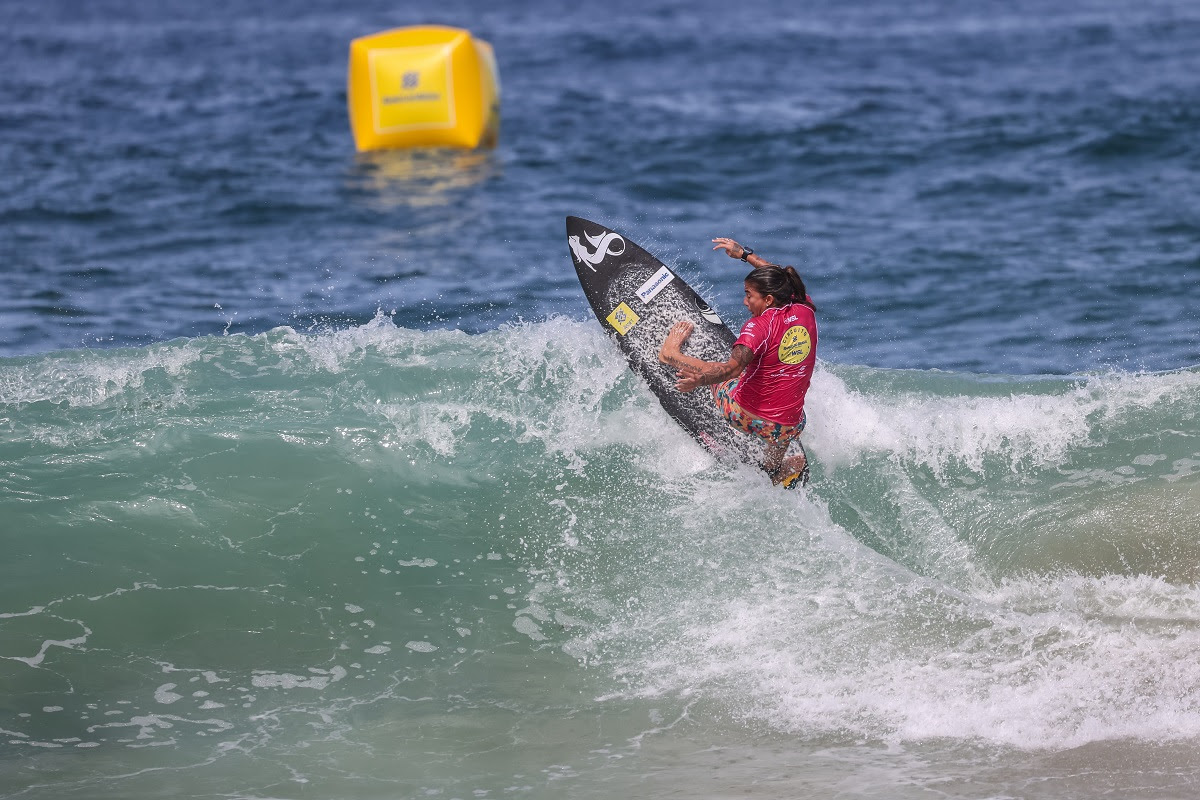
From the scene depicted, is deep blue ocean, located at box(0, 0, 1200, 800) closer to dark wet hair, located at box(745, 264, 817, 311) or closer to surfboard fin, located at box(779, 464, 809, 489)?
surfboard fin, located at box(779, 464, 809, 489)

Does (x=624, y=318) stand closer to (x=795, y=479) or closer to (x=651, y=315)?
(x=651, y=315)

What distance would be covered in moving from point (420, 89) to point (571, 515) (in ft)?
35.0

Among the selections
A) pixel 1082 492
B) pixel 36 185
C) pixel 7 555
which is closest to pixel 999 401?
pixel 1082 492

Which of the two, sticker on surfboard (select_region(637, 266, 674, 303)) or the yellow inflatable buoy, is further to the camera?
the yellow inflatable buoy

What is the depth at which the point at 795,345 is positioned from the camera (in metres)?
7.12

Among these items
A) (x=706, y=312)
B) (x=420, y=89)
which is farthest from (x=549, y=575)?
(x=420, y=89)

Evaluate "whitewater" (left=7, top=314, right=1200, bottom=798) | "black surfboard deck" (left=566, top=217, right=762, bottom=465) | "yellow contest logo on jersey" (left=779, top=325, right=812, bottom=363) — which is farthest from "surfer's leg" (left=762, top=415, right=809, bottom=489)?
"yellow contest logo on jersey" (left=779, top=325, right=812, bottom=363)

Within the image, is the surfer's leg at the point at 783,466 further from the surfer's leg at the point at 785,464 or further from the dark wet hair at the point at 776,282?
the dark wet hair at the point at 776,282

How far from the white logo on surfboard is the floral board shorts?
1517 millimetres

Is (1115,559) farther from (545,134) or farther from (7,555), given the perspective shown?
(545,134)

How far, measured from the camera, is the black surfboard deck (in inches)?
324

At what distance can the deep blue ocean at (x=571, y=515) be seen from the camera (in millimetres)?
6027

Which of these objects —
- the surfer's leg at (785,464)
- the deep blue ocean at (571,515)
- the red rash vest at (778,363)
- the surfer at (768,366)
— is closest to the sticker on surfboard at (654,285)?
the deep blue ocean at (571,515)

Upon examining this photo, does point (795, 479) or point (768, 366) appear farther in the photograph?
point (795, 479)
